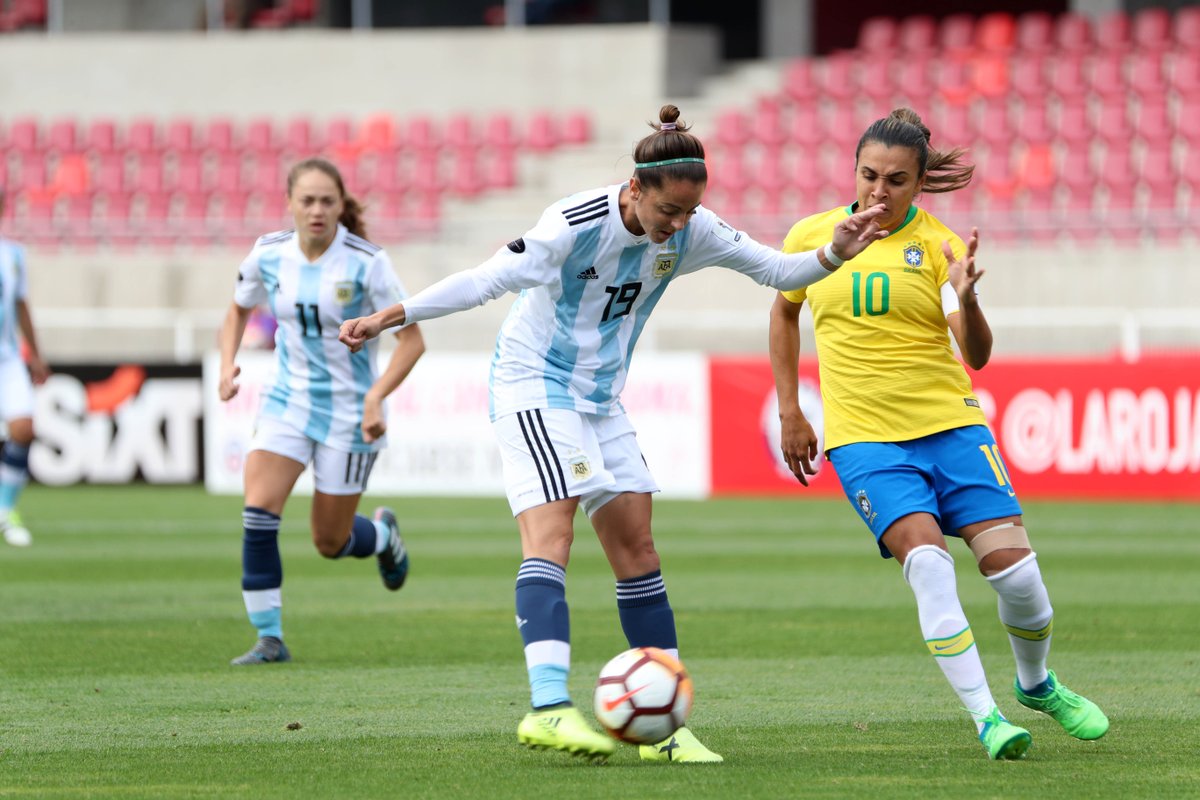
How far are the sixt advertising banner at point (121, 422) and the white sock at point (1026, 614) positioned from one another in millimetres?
14240

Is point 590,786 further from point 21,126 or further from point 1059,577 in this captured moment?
point 21,126

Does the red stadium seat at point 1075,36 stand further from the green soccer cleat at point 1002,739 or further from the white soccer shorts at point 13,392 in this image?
the green soccer cleat at point 1002,739

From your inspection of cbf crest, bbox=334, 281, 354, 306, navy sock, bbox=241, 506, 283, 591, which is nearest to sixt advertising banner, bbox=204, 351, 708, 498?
cbf crest, bbox=334, 281, 354, 306

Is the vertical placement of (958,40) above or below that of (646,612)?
above

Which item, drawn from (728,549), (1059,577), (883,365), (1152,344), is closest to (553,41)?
(1152,344)

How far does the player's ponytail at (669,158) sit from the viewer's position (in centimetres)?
555

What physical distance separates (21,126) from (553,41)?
8091 mm

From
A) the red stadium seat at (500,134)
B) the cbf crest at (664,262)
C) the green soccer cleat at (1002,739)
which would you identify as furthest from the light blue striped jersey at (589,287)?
the red stadium seat at (500,134)

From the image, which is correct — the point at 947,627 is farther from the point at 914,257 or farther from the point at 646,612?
the point at 914,257

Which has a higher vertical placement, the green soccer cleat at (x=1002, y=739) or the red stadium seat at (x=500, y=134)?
the red stadium seat at (x=500, y=134)

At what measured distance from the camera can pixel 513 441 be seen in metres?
5.90

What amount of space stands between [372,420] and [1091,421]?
10.3 meters

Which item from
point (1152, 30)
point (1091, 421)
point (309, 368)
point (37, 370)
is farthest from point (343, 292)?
point (1152, 30)

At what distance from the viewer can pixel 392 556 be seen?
9805mm
